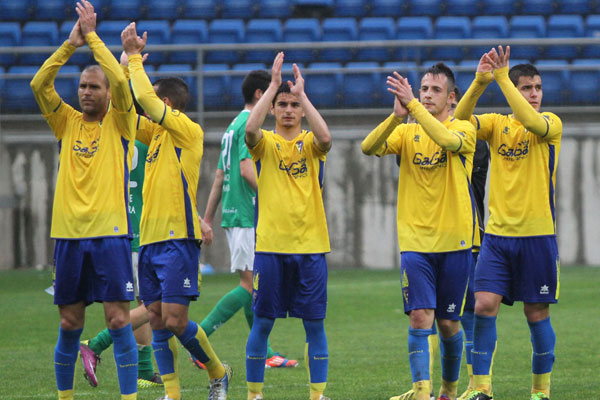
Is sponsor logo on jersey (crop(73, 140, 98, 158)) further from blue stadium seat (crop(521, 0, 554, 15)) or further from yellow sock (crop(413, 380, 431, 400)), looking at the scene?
blue stadium seat (crop(521, 0, 554, 15))

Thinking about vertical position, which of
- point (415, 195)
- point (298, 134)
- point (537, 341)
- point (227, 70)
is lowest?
point (537, 341)

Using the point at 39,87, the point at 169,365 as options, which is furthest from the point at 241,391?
the point at 39,87

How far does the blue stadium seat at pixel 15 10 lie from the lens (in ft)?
60.7

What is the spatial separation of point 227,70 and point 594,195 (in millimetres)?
6033

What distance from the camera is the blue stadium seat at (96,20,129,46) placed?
56.7 ft

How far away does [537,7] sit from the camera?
1856 centimetres

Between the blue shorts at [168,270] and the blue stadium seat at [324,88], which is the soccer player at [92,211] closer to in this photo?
the blue shorts at [168,270]

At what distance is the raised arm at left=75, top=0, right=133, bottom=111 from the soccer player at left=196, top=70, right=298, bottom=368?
1.98 metres

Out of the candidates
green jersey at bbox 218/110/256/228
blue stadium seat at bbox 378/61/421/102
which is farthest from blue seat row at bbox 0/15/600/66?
green jersey at bbox 218/110/256/228

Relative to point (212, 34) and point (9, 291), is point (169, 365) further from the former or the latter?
point (212, 34)

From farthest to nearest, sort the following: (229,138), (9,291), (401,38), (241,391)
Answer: (401,38) < (9,291) < (229,138) < (241,391)

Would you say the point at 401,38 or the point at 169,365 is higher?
the point at 401,38

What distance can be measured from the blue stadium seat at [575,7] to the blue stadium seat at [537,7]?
6.9 inches

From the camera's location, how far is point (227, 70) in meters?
15.5
